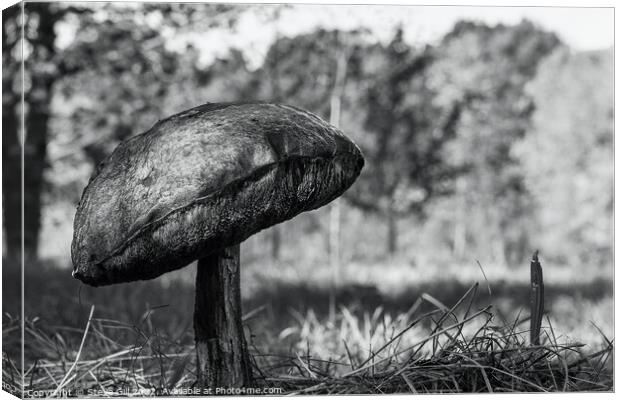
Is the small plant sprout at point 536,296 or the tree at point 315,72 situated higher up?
the tree at point 315,72

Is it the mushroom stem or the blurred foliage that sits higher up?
the blurred foliage

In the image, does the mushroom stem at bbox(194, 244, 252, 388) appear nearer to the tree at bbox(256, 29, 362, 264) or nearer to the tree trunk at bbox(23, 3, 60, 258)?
the tree trunk at bbox(23, 3, 60, 258)

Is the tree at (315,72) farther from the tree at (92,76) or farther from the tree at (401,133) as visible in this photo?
the tree at (92,76)

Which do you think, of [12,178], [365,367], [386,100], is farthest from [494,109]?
[365,367]

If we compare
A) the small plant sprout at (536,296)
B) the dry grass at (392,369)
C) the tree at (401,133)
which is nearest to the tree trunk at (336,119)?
the tree at (401,133)

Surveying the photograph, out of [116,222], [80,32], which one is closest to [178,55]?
[80,32]

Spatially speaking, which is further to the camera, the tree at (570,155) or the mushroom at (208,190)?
the tree at (570,155)

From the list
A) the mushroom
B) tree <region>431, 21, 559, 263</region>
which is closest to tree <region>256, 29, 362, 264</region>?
tree <region>431, 21, 559, 263</region>

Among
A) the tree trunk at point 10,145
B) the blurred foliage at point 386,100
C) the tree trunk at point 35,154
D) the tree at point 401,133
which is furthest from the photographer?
the tree at point 401,133
